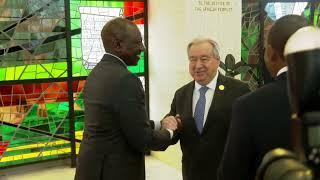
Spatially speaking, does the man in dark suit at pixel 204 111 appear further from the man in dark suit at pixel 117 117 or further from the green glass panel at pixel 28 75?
the green glass panel at pixel 28 75

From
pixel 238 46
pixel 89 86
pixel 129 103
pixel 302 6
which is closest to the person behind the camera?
pixel 129 103

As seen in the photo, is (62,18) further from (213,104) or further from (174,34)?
(213,104)

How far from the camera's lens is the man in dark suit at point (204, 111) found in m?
1.89

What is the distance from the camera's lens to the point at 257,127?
112 centimetres

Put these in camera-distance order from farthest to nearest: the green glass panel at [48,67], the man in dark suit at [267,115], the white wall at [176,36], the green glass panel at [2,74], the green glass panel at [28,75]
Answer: the green glass panel at [48,67], the green glass panel at [28,75], the green glass panel at [2,74], the white wall at [176,36], the man in dark suit at [267,115]

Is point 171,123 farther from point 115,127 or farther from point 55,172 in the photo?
point 55,172

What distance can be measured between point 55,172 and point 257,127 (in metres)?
3.19

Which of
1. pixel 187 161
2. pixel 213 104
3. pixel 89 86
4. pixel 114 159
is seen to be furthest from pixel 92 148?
pixel 213 104

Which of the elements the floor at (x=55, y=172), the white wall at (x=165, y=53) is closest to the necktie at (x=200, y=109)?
the white wall at (x=165, y=53)

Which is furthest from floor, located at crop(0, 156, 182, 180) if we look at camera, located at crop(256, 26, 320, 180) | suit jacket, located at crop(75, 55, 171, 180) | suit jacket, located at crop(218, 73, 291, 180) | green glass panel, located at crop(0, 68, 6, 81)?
camera, located at crop(256, 26, 320, 180)

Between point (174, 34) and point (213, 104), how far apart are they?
2.10m

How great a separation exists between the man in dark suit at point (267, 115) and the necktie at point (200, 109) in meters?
0.77

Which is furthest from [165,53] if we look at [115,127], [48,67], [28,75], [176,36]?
[115,127]

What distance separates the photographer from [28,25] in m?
3.75
